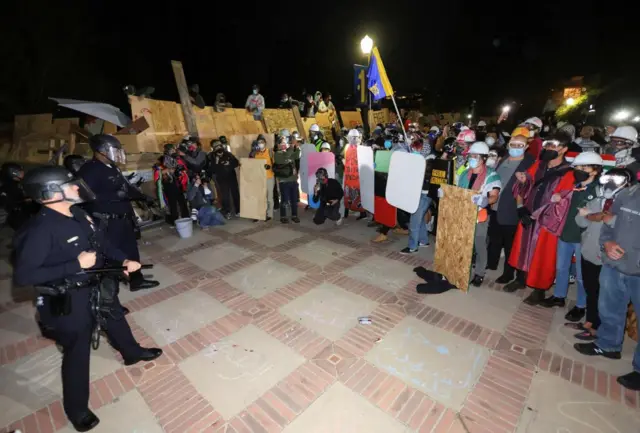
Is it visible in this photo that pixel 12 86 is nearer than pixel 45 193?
No

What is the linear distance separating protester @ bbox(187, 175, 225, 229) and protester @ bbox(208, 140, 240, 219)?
1.90 ft

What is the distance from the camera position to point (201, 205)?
7797 millimetres

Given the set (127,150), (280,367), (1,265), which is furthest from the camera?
(127,150)

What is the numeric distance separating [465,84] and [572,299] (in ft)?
148

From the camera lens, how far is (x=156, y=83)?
1789 centimetres

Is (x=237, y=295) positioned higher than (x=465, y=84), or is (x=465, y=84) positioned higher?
(x=465, y=84)

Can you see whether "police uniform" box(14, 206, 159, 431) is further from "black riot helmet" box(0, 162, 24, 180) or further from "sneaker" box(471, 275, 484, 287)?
"black riot helmet" box(0, 162, 24, 180)

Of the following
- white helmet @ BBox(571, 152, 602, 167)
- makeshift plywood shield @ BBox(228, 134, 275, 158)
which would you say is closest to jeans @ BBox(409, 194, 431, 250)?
white helmet @ BBox(571, 152, 602, 167)

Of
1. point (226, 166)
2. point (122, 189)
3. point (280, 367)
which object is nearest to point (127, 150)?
point (226, 166)

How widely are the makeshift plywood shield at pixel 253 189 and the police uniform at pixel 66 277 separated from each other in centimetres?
535

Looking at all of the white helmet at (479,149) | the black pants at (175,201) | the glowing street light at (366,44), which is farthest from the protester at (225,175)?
the white helmet at (479,149)

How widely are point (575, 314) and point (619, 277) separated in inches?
43.3

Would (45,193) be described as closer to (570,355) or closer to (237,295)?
(237,295)

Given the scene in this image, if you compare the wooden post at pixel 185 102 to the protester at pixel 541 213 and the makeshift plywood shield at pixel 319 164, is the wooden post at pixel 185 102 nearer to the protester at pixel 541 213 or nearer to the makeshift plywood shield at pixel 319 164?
the makeshift plywood shield at pixel 319 164
